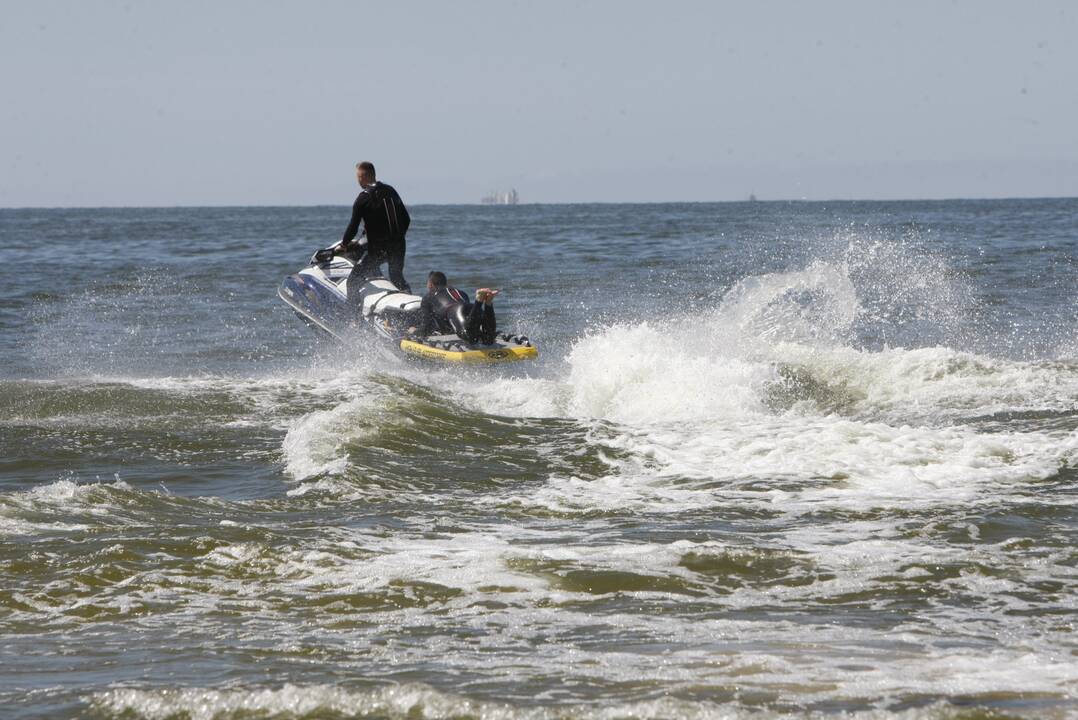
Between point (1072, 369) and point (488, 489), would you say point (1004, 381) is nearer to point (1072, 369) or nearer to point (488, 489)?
point (1072, 369)

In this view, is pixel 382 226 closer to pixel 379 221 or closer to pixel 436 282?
pixel 379 221

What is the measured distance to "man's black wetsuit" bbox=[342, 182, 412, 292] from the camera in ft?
43.8

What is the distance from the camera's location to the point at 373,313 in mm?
13617

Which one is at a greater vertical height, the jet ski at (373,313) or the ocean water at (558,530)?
the jet ski at (373,313)

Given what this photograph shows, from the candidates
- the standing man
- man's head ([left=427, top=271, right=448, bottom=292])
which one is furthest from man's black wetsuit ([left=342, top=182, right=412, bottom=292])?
man's head ([left=427, top=271, right=448, bottom=292])

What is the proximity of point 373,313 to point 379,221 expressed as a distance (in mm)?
957

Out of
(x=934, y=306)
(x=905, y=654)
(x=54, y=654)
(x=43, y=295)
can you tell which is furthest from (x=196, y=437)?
(x=43, y=295)

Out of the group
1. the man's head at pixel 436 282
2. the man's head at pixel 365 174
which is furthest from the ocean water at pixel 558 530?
the man's head at pixel 365 174

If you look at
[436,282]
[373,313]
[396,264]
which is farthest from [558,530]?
[396,264]

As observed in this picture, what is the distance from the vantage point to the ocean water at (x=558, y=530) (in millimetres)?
4641

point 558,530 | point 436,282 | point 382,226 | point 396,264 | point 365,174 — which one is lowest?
point 558,530

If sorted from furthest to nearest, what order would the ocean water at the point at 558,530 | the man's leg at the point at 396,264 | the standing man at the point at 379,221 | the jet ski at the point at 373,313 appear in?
the man's leg at the point at 396,264 → the standing man at the point at 379,221 → the jet ski at the point at 373,313 → the ocean water at the point at 558,530

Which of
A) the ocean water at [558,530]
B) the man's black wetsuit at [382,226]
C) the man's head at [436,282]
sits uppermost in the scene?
the man's black wetsuit at [382,226]

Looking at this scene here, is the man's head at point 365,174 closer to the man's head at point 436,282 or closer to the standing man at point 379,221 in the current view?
the standing man at point 379,221
